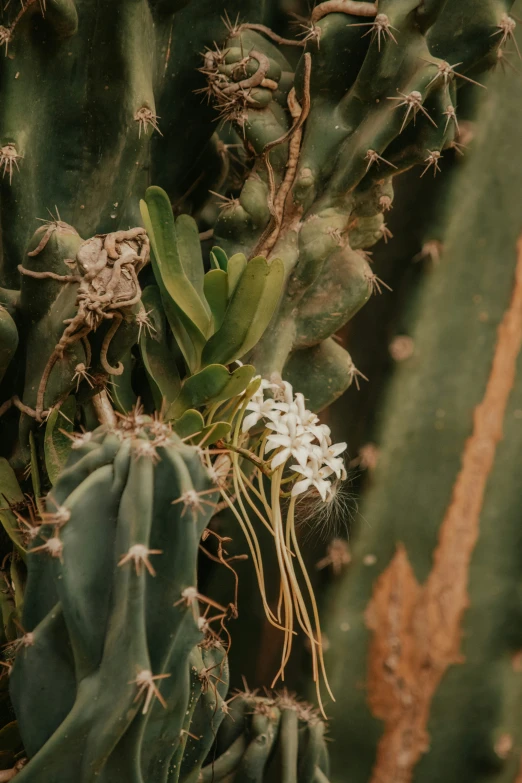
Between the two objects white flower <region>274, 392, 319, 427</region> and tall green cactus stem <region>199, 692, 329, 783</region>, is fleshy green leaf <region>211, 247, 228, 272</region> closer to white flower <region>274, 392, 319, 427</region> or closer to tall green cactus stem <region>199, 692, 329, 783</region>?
white flower <region>274, 392, 319, 427</region>

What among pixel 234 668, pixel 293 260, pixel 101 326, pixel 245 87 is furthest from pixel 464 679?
pixel 245 87

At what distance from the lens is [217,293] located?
1047mm

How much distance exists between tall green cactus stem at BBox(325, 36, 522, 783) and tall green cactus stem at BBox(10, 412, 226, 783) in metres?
0.56

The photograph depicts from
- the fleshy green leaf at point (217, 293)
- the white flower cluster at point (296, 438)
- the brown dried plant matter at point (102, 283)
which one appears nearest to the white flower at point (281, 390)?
the white flower cluster at point (296, 438)

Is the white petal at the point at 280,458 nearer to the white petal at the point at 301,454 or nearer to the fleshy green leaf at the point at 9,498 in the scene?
the white petal at the point at 301,454

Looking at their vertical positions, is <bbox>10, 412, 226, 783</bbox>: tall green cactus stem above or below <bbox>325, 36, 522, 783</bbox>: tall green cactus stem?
above

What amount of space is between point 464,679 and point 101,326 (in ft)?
2.74

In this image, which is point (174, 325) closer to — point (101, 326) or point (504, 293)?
point (101, 326)

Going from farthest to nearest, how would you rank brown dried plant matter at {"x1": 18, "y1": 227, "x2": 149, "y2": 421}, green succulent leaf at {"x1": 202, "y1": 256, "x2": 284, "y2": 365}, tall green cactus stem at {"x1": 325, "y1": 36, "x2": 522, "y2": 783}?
tall green cactus stem at {"x1": 325, "y1": 36, "x2": 522, "y2": 783}, green succulent leaf at {"x1": 202, "y1": 256, "x2": 284, "y2": 365}, brown dried plant matter at {"x1": 18, "y1": 227, "x2": 149, "y2": 421}

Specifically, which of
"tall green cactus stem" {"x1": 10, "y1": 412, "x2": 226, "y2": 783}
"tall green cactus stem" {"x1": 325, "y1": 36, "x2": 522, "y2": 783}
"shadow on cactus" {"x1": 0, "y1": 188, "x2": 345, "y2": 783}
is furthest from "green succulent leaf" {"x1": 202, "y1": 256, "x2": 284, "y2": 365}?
"tall green cactus stem" {"x1": 325, "y1": 36, "x2": 522, "y2": 783}

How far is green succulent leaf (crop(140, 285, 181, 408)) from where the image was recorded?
3.45ft

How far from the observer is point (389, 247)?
1415mm

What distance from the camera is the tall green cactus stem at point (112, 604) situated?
2.56ft

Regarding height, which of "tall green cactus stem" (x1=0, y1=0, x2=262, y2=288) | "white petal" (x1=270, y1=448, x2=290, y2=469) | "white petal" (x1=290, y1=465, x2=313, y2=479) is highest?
"tall green cactus stem" (x1=0, y1=0, x2=262, y2=288)
